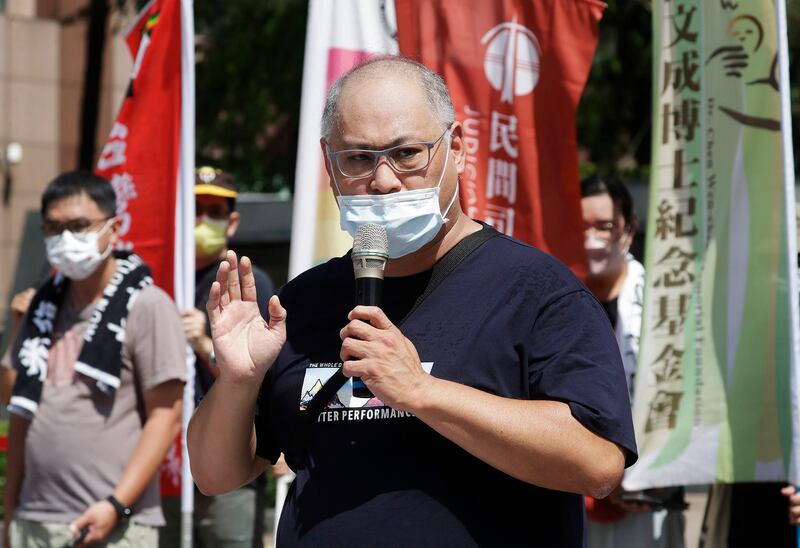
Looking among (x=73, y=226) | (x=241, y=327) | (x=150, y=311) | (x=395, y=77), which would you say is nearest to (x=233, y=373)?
(x=241, y=327)

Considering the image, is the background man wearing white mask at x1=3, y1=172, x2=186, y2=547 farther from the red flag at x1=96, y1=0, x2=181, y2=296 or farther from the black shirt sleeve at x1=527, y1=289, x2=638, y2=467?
the black shirt sleeve at x1=527, y1=289, x2=638, y2=467

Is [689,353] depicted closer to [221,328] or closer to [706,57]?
[706,57]

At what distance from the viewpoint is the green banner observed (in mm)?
4305

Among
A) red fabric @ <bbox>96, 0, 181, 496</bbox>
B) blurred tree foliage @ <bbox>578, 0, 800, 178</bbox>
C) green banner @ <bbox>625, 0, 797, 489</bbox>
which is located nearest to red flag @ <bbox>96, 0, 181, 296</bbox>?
red fabric @ <bbox>96, 0, 181, 496</bbox>

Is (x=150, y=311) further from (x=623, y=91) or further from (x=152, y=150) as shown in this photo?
(x=623, y=91)

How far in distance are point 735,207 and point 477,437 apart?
2.44 meters

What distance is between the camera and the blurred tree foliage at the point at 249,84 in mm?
14477

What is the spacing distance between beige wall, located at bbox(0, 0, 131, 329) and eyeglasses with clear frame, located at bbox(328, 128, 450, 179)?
18.0m

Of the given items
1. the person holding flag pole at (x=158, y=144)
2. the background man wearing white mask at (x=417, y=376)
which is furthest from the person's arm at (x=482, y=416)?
the person holding flag pole at (x=158, y=144)

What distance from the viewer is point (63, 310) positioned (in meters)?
4.98

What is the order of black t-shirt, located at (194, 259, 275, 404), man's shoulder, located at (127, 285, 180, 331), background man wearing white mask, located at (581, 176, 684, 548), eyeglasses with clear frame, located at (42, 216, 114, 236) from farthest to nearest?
black t-shirt, located at (194, 259, 275, 404), background man wearing white mask, located at (581, 176, 684, 548), eyeglasses with clear frame, located at (42, 216, 114, 236), man's shoulder, located at (127, 285, 180, 331)

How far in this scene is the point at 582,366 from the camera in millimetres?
2363

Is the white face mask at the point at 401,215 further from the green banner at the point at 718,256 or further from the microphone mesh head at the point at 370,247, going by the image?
the green banner at the point at 718,256

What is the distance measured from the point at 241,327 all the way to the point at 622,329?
2.94m
